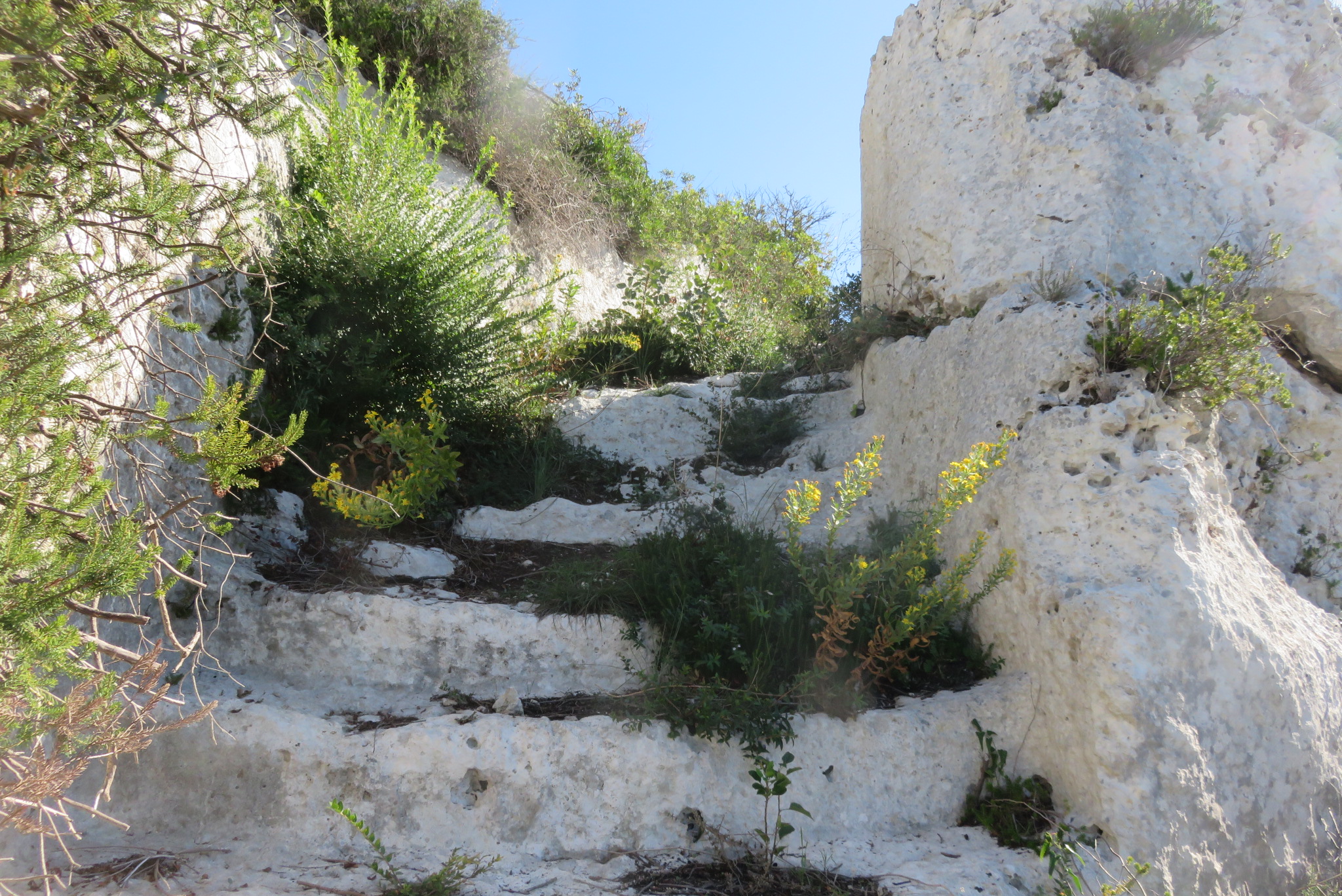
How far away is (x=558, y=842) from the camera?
10.6ft

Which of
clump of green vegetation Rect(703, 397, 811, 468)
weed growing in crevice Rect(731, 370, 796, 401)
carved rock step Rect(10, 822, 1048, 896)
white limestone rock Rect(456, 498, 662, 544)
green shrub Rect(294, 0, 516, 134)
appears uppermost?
green shrub Rect(294, 0, 516, 134)

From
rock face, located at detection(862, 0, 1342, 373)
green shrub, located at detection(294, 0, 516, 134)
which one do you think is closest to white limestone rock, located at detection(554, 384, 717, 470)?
rock face, located at detection(862, 0, 1342, 373)

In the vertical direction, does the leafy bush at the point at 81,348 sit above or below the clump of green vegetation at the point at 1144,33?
below

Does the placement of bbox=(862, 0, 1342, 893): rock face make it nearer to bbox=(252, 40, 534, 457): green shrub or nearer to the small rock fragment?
the small rock fragment

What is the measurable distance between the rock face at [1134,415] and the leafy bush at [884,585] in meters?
0.28

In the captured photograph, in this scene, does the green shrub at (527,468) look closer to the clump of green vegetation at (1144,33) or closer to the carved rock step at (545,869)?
the carved rock step at (545,869)

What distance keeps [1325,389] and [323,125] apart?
5.78 meters

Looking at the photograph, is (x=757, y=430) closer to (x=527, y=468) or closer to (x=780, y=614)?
(x=527, y=468)

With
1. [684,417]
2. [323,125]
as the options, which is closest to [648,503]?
[684,417]

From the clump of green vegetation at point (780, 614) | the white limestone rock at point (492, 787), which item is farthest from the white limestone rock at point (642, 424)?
the white limestone rock at point (492, 787)

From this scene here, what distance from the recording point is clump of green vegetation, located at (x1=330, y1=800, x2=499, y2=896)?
9.28 ft

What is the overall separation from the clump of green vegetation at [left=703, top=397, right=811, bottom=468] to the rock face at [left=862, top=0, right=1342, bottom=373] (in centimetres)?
134

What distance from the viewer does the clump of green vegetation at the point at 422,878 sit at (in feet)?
9.28

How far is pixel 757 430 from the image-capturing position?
19.6ft
